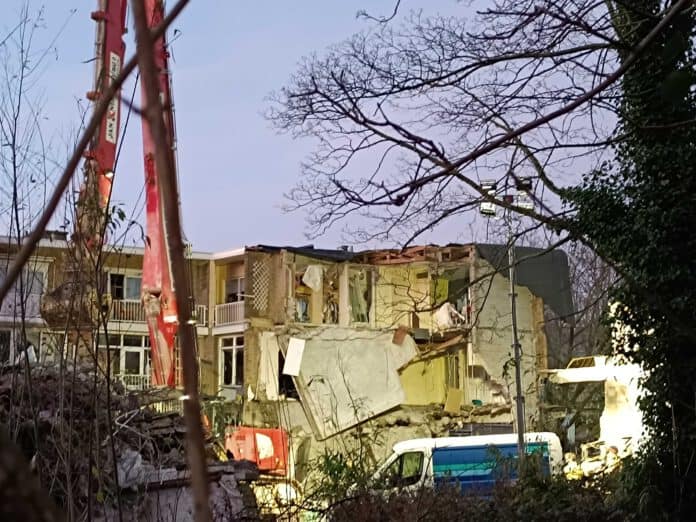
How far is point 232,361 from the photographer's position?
28.0 m

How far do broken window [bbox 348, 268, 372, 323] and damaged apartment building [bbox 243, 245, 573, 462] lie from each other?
0.10 feet

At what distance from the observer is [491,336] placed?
2538cm

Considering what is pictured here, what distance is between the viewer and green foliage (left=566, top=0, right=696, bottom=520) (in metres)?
9.83

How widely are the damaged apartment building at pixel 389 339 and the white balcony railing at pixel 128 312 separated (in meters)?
8.76

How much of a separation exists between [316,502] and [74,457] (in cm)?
→ 289

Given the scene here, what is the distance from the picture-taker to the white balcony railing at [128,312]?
758 cm

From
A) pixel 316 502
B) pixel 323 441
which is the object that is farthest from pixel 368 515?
pixel 323 441

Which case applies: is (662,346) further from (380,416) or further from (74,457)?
(380,416)

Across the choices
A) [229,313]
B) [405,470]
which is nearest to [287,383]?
[229,313]

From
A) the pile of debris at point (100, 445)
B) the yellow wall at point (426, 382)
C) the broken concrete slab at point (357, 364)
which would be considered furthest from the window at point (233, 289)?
the pile of debris at point (100, 445)

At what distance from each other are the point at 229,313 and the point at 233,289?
1602 millimetres

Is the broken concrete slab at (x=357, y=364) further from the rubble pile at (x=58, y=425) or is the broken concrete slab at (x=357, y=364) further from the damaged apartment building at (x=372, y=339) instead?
the rubble pile at (x=58, y=425)

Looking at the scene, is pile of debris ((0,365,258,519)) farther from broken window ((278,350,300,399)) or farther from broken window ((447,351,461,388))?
broken window ((447,351,461,388))

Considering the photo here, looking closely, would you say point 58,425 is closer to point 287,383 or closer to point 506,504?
point 506,504
